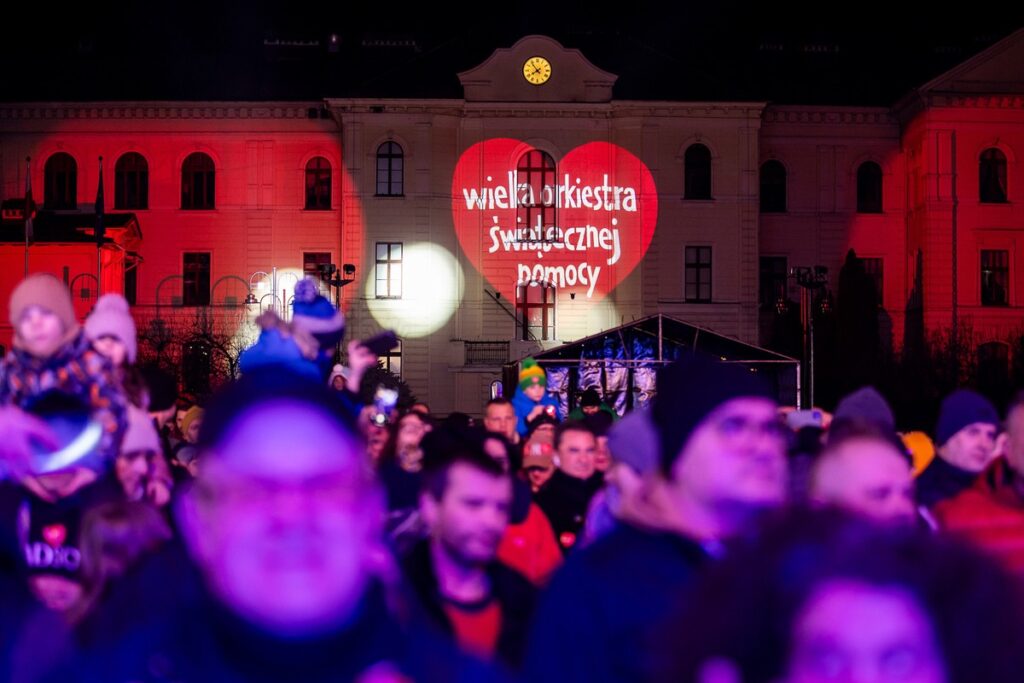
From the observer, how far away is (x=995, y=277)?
47.8 m

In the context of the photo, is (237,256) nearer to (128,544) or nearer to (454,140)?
(454,140)

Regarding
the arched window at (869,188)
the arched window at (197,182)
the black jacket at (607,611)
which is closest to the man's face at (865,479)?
the black jacket at (607,611)

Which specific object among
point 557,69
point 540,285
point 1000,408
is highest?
point 557,69

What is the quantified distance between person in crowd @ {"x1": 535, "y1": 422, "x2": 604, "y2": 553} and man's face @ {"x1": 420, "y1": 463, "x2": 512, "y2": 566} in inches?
121

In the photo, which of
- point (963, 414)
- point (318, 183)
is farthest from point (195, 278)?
point (963, 414)

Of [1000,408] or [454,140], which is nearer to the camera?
[1000,408]

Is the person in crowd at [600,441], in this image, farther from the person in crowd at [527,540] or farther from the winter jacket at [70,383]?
the winter jacket at [70,383]

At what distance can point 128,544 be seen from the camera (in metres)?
3.80

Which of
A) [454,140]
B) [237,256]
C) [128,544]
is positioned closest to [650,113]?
[454,140]

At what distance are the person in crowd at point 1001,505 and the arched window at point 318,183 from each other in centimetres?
4459

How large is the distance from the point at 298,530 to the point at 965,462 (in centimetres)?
518

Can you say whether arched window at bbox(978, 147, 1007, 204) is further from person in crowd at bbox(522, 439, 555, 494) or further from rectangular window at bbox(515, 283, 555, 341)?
person in crowd at bbox(522, 439, 555, 494)

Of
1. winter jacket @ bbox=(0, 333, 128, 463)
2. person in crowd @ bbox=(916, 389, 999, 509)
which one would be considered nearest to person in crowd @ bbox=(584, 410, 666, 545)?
winter jacket @ bbox=(0, 333, 128, 463)

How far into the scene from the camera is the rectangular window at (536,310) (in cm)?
4588
